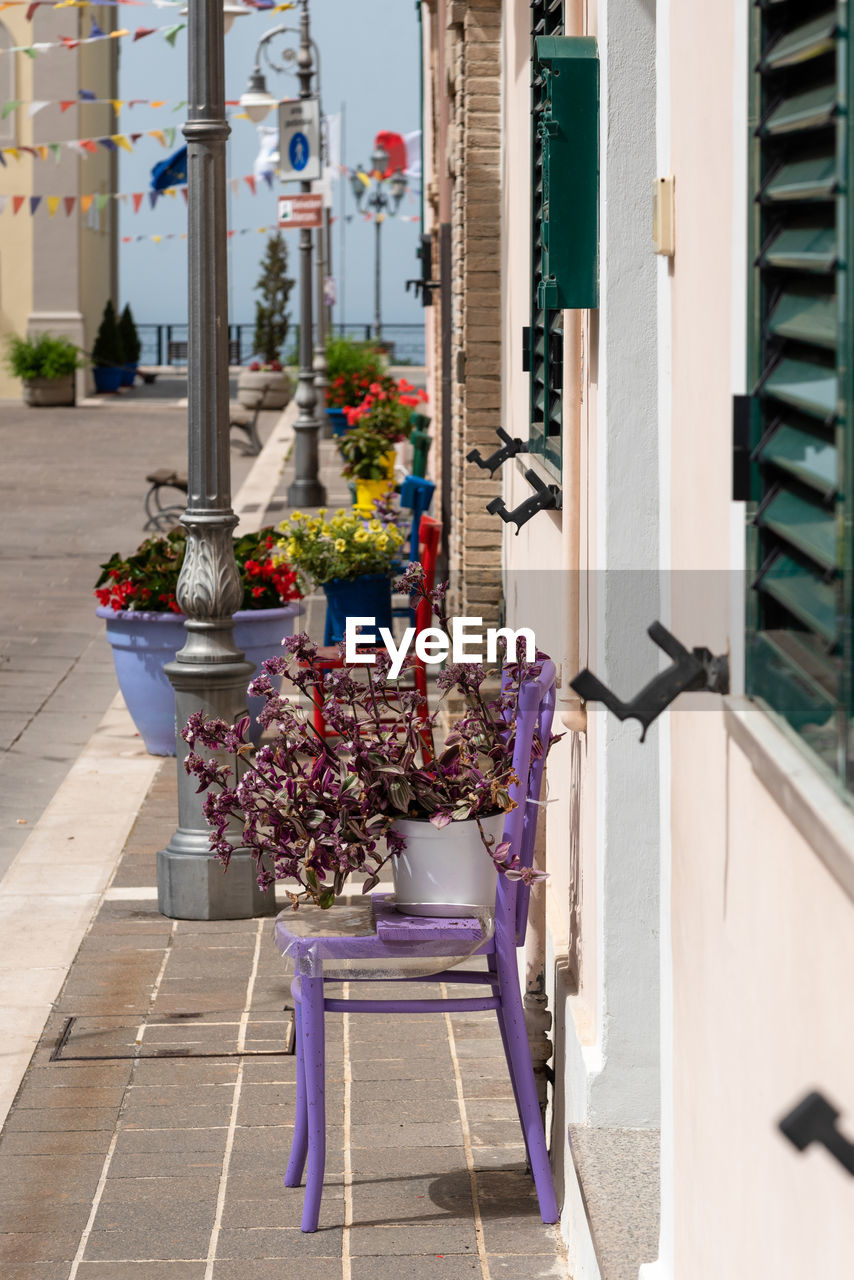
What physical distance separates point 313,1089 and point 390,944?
38 cm

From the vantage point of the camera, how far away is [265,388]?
3256 centimetres

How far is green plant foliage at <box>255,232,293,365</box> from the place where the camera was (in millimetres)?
46906

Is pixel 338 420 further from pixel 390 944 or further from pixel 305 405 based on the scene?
pixel 390 944

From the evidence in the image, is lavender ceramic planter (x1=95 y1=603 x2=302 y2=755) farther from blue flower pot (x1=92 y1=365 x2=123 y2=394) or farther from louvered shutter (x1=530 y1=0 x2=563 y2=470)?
blue flower pot (x1=92 y1=365 x2=123 y2=394)

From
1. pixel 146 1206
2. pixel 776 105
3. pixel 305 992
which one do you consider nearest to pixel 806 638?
pixel 776 105

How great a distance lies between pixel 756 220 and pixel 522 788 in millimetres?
1948

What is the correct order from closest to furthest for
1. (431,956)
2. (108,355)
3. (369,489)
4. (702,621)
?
(702,621) → (431,956) → (369,489) → (108,355)

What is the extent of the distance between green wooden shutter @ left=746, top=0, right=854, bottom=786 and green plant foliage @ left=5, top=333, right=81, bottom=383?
34242 millimetres

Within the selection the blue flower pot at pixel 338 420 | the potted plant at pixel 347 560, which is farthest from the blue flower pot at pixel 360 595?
the blue flower pot at pixel 338 420

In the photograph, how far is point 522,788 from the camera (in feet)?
12.0

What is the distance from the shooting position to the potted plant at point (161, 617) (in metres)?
8.04

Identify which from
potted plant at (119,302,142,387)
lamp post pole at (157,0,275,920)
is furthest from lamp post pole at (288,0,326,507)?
potted plant at (119,302,142,387)

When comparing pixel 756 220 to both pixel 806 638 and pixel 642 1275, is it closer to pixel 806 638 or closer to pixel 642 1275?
pixel 806 638

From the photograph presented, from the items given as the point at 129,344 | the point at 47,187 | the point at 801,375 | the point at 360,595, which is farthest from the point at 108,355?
the point at 801,375
